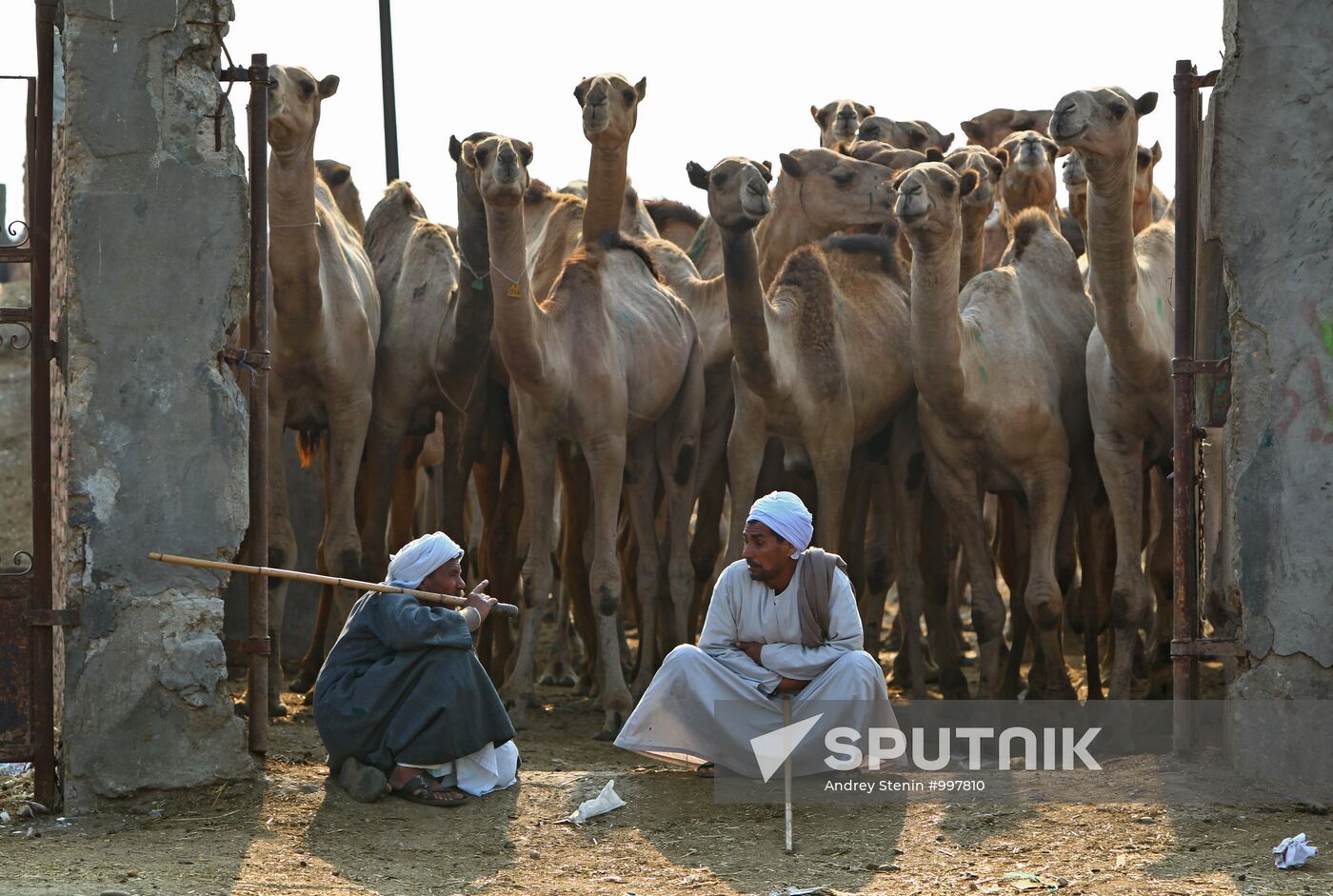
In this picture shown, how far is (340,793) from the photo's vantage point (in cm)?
712

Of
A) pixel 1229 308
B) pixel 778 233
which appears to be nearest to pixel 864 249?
pixel 778 233

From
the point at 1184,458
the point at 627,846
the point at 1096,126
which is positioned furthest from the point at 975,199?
the point at 627,846

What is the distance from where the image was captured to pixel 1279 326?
7.23m

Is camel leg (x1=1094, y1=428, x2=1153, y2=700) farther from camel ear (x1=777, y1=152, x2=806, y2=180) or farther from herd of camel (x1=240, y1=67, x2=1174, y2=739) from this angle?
camel ear (x1=777, y1=152, x2=806, y2=180)

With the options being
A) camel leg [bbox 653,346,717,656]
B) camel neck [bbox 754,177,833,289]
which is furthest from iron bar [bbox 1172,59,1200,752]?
camel neck [bbox 754,177,833,289]

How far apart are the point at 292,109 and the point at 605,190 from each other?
198 cm

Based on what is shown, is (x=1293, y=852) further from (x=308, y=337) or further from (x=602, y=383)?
(x=308, y=337)

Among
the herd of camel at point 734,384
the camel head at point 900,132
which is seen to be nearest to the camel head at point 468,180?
the herd of camel at point 734,384

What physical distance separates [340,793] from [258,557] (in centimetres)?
93

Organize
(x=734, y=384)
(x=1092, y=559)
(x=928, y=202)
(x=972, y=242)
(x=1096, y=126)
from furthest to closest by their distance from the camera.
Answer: (x=972, y=242), (x=1092, y=559), (x=734, y=384), (x=928, y=202), (x=1096, y=126)

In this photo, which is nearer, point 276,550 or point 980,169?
point 276,550

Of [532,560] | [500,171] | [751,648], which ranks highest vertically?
[500,171]

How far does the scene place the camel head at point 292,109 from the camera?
9148 millimetres

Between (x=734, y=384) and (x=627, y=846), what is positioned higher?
(x=734, y=384)
